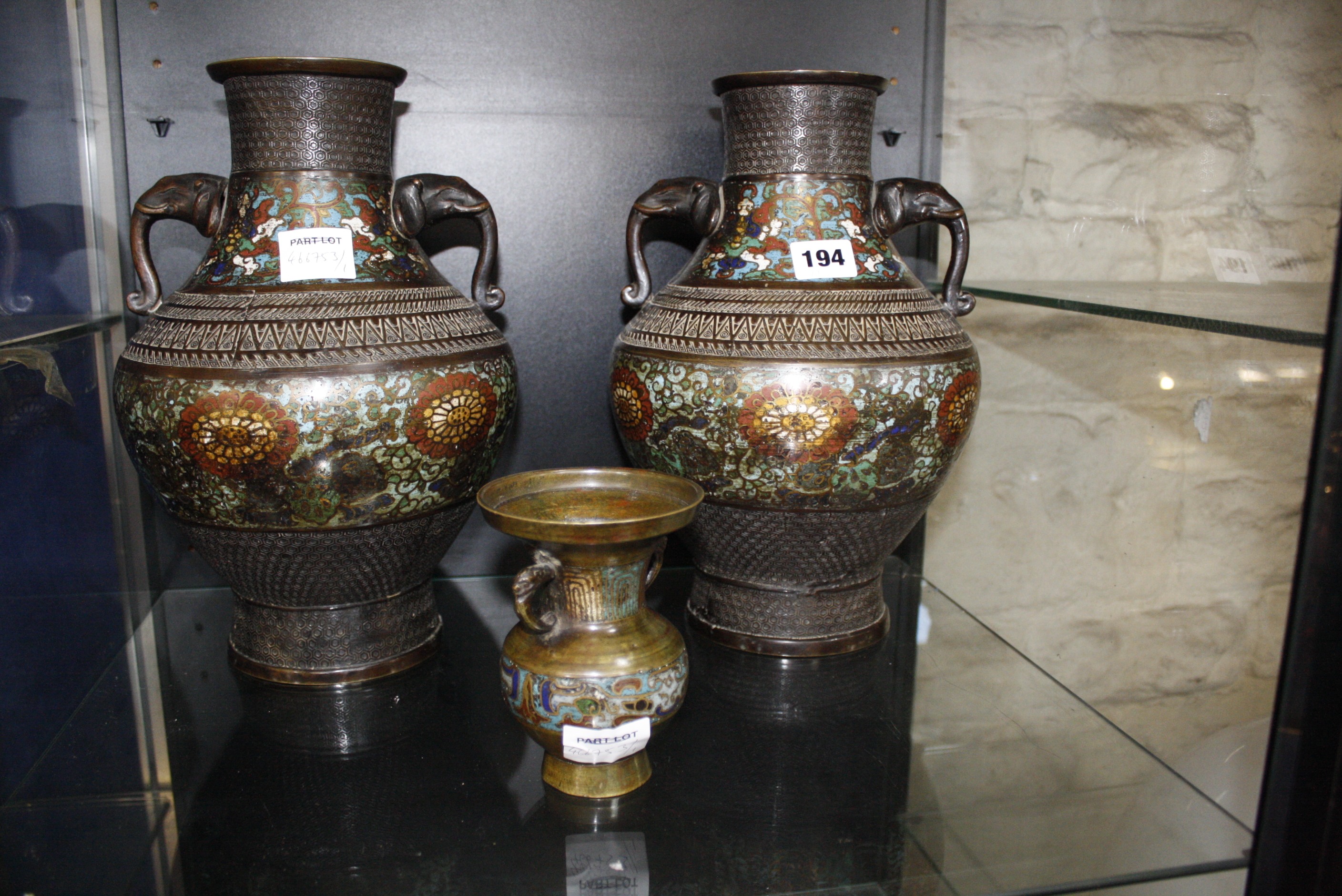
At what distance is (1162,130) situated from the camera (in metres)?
1.14

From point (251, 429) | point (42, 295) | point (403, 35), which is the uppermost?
point (403, 35)

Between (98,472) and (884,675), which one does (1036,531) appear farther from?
(98,472)

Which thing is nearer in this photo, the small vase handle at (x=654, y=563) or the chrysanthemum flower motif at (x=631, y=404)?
the small vase handle at (x=654, y=563)

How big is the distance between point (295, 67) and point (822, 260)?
569 mm

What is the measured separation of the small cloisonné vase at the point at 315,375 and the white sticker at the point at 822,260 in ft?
1.09

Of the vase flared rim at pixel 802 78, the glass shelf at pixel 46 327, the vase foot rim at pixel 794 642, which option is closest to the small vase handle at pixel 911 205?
the vase flared rim at pixel 802 78

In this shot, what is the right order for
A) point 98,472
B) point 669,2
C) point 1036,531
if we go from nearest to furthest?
1. point 98,472
2. point 669,2
3. point 1036,531

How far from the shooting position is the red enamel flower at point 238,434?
0.99 m

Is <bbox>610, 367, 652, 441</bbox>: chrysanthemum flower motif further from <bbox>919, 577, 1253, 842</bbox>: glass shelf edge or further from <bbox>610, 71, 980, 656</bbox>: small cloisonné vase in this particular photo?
<bbox>919, 577, 1253, 842</bbox>: glass shelf edge

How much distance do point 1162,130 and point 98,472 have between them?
126 centimetres

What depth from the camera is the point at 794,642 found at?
49.2 inches

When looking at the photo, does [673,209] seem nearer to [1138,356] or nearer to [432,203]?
[432,203]

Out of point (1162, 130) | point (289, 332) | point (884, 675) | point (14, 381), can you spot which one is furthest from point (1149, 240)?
point (14, 381)

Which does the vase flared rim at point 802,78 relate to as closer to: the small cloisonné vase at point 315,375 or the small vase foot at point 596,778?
the small cloisonné vase at point 315,375
